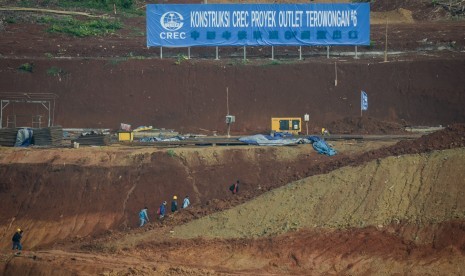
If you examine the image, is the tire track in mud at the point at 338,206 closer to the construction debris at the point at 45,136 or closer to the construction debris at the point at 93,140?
the construction debris at the point at 93,140

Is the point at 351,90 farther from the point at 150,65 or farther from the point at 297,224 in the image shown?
the point at 297,224

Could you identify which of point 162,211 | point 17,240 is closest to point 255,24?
point 162,211

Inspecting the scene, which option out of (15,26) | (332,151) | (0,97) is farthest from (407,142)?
(15,26)

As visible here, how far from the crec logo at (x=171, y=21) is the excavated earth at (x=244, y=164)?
2041mm

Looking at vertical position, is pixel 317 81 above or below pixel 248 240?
above

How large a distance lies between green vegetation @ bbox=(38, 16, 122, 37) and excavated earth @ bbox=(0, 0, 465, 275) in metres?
0.92

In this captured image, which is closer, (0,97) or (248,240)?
(248,240)

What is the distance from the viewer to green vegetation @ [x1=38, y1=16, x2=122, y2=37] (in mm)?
72000

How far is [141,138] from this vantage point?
56844mm

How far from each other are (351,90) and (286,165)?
37.9ft

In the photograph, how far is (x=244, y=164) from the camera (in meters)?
50.6

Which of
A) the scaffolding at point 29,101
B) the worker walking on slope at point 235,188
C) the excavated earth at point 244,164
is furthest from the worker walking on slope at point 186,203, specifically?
the scaffolding at point 29,101

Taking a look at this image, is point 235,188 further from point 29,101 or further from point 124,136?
point 29,101

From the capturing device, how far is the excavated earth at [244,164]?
39.0 meters
